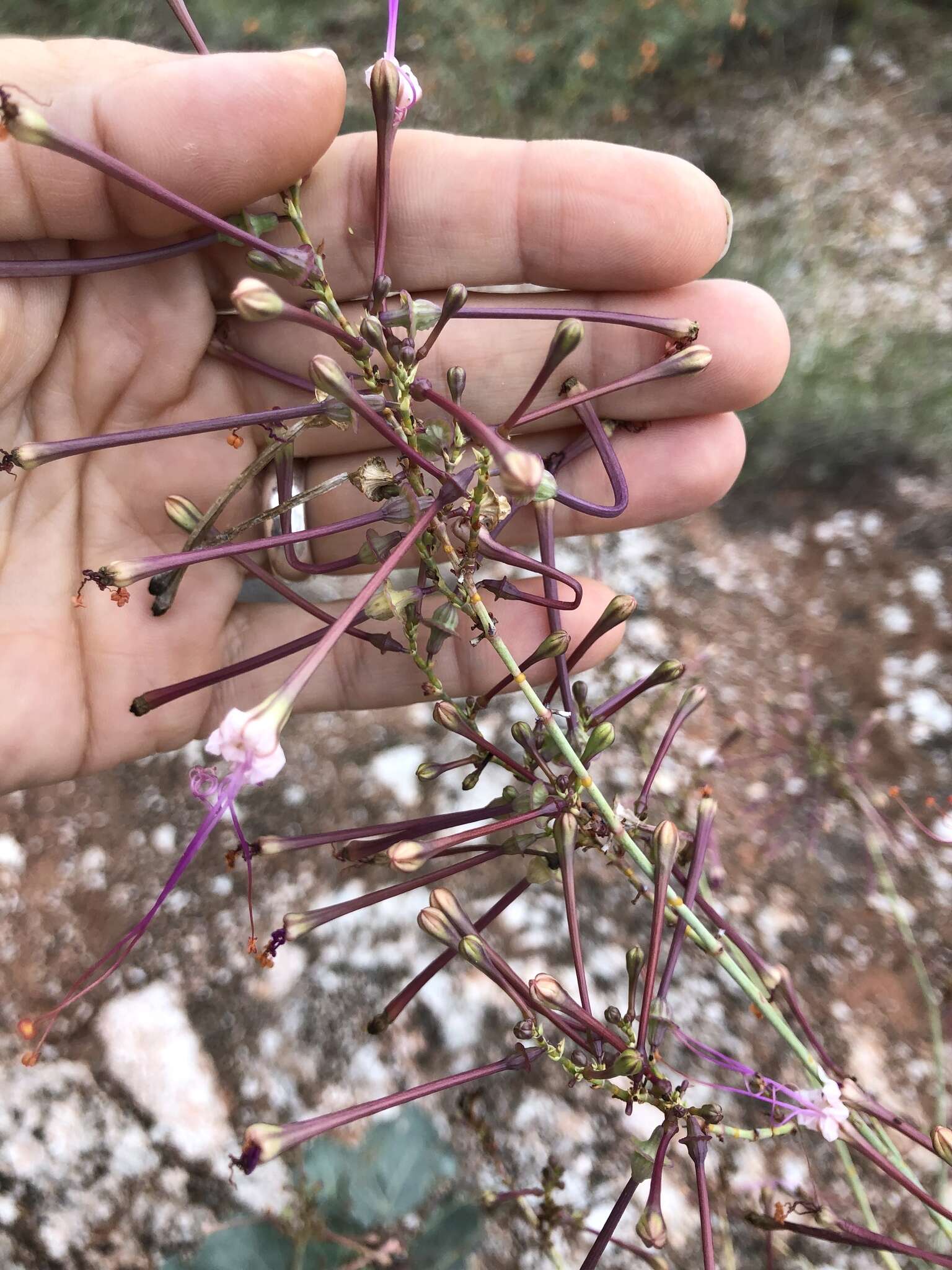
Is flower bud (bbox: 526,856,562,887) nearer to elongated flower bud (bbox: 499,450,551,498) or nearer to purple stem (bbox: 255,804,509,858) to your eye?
purple stem (bbox: 255,804,509,858)

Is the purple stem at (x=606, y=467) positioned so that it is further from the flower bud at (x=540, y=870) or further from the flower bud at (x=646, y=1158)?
the flower bud at (x=646, y=1158)

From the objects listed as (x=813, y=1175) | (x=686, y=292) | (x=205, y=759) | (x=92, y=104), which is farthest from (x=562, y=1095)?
(x=92, y=104)

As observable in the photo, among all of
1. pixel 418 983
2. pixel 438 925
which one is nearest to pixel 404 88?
pixel 438 925

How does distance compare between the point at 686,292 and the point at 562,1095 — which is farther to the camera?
the point at 562,1095

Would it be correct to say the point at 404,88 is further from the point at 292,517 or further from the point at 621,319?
the point at 292,517

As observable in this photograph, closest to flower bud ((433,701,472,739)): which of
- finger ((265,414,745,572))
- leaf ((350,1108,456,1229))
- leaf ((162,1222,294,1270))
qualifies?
finger ((265,414,745,572))

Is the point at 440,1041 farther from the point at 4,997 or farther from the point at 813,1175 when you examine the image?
the point at 4,997

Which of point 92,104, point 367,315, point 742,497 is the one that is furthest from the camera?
point 742,497
